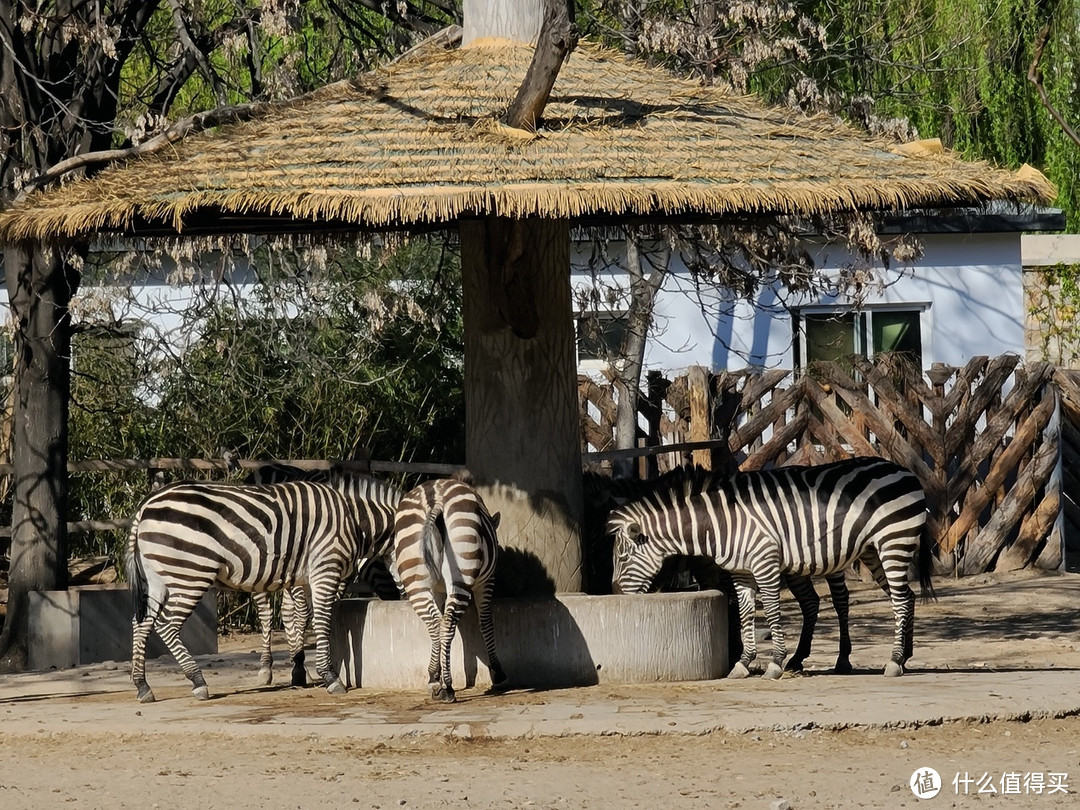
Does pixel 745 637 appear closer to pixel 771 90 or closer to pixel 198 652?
pixel 198 652

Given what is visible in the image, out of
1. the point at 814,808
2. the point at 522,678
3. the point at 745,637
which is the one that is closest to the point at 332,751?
the point at 522,678

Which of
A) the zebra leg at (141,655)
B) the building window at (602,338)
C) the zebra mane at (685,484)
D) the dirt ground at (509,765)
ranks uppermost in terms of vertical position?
the building window at (602,338)

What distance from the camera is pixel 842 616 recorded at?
371 inches

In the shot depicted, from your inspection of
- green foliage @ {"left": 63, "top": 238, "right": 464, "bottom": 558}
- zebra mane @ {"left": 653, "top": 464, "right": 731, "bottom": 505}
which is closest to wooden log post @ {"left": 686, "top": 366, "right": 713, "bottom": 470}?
green foliage @ {"left": 63, "top": 238, "right": 464, "bottom": 558}

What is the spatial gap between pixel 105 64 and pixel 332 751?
6608mm

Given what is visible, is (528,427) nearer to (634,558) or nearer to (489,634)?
(634,558)

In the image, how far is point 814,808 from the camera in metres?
5.68

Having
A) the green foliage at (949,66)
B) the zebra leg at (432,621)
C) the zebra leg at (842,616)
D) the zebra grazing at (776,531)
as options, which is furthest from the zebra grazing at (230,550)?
the green foliage at (949,66)

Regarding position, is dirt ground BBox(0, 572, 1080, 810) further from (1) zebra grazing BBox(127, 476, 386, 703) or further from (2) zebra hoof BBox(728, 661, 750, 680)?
(2) zebra hoof BBox(728, 661, 750, 680)

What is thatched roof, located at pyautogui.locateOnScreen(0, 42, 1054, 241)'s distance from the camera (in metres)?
7.51

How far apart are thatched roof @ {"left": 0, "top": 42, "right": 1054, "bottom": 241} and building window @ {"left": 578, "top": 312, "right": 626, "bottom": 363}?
4778mm

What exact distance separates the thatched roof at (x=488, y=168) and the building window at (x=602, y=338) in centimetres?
478

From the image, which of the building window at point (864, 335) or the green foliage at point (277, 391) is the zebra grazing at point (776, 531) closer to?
the green foliage at point (277, 391)

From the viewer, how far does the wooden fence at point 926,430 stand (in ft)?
49.0
